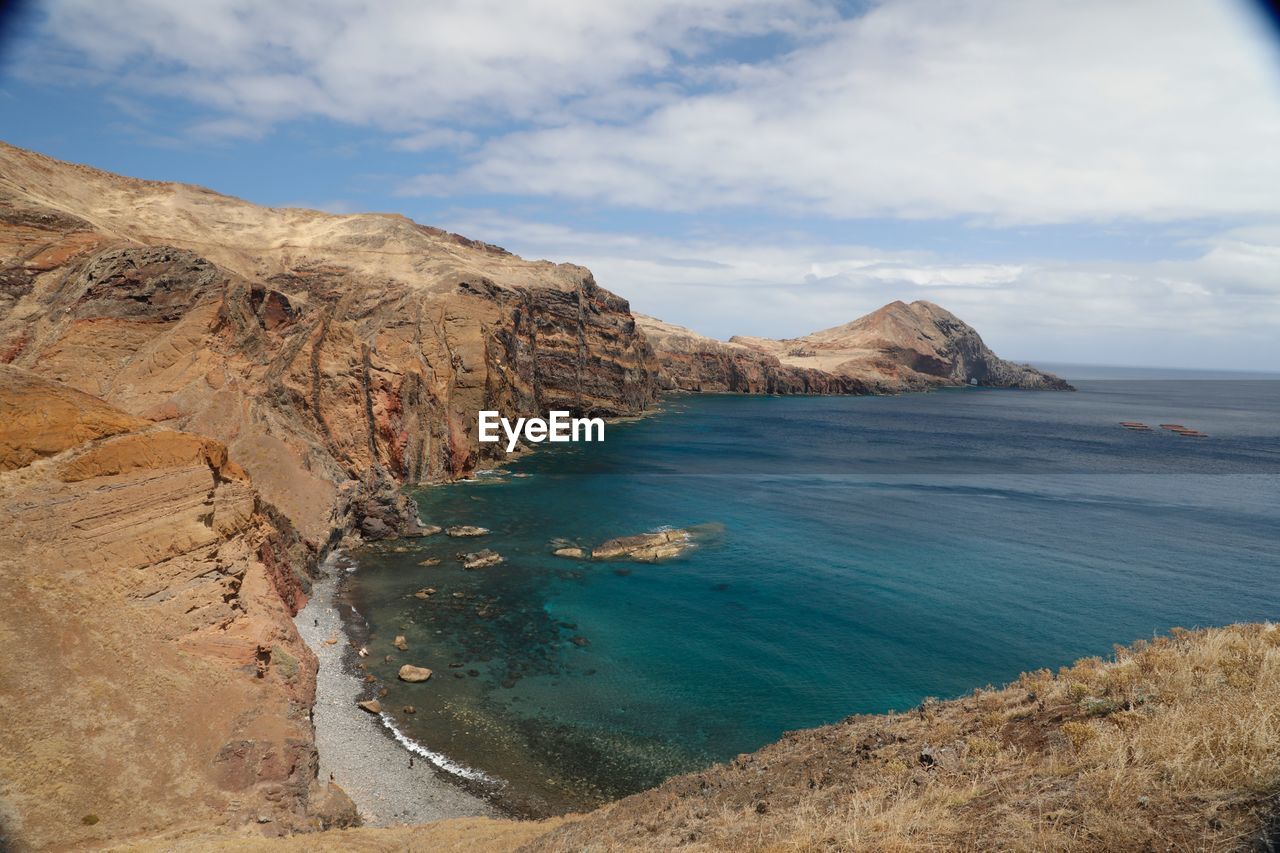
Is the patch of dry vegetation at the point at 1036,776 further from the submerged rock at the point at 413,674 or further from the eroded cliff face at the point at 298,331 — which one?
the eroded cliff face at the point at 298,331

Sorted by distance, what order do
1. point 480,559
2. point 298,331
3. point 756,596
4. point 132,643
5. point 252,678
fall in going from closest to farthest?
point 132,643 → point 252,678 → point 756,596 → point 480,559 → point 298,331

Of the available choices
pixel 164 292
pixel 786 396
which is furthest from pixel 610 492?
pixel 786 396

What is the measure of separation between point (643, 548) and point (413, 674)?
22.0m

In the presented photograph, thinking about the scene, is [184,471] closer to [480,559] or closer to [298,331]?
[480,559]

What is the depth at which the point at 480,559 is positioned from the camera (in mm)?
44656

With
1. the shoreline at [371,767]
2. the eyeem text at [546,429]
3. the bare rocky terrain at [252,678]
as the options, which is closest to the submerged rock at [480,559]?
the bare rocky terrain at [252,678]

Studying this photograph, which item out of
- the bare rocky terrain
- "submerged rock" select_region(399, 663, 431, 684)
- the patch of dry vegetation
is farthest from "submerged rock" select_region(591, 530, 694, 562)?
the patch of dry vegetation

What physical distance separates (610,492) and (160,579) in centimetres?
4517

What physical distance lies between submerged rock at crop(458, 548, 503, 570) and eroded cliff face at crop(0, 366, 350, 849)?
55.5 ft

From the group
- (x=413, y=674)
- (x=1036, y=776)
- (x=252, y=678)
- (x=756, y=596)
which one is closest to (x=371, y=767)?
(x=252, y=678)

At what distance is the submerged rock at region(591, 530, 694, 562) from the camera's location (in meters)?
47.4

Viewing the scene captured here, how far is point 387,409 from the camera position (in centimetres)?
6112

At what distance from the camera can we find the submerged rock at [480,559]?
4400 centimetres

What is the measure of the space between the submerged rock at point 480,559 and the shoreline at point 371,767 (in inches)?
550
